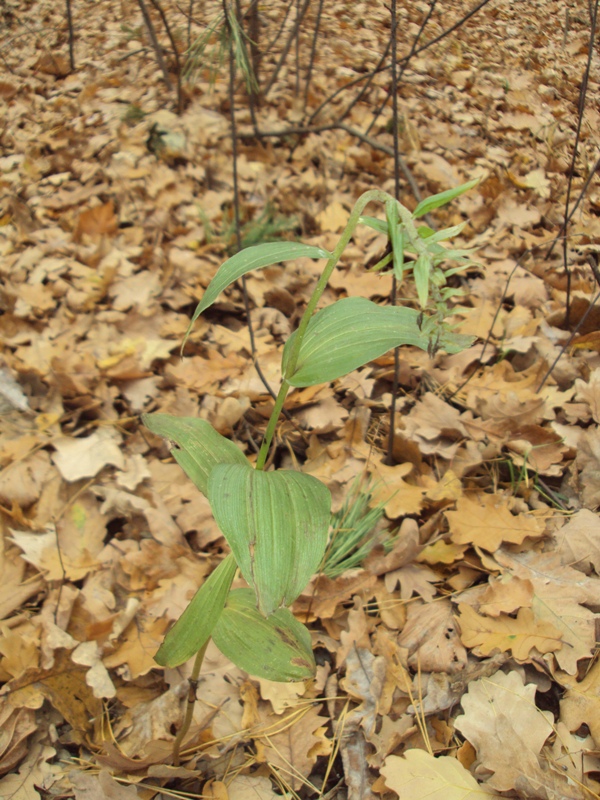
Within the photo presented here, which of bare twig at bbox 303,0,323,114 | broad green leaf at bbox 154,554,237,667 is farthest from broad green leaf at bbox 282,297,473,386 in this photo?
bare twig at bbox 303,0,323,114

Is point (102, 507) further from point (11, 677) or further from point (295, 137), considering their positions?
point (295, 137)

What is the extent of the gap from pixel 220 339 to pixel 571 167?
1.30 meters

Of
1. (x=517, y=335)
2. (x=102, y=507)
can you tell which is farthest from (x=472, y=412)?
(x=102, y=507)

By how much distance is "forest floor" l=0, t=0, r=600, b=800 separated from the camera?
1.18m

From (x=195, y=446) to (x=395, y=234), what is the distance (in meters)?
0.58

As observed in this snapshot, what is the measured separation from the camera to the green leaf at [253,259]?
0.89m

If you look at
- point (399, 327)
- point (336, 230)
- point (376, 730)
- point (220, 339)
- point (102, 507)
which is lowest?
point (376, 730)

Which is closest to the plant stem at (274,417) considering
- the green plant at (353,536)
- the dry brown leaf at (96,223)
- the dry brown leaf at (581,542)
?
the green plant at (353,536)

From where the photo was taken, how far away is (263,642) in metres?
1.12

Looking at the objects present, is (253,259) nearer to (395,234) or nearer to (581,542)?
(395,234)

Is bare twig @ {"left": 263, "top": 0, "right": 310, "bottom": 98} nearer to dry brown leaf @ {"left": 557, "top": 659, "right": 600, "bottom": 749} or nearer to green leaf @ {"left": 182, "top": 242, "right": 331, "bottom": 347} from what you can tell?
green leaf @ {"left": 182, "top": 242, "right": 331, "bottom": 347}

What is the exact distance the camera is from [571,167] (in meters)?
1.75

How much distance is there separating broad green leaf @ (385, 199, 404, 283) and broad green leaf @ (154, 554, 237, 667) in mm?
640

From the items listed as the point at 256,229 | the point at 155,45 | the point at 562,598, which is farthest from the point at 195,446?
the point at 155,45
